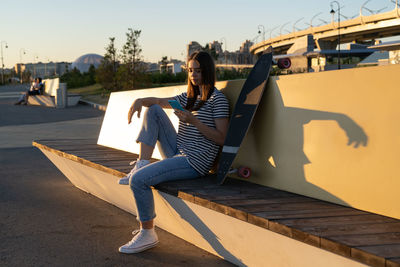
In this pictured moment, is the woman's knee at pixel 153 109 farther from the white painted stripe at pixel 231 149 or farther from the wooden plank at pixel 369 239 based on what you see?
the wooden plank at pixel 369 239

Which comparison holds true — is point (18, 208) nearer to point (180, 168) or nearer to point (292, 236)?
point (180, 168)

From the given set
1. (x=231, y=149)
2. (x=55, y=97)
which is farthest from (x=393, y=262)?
(x=55, y=97)

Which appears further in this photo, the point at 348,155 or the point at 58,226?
the point at 58,226

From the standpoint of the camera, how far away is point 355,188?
3018mm

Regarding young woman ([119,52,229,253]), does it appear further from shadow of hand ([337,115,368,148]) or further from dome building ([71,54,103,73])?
dome building ([71,54,103,73])

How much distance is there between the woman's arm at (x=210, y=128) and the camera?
3.93 metres

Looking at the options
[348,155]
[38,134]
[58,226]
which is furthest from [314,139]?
[38,134]

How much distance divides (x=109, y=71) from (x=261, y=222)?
35.1 meters

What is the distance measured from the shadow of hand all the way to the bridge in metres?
56.6

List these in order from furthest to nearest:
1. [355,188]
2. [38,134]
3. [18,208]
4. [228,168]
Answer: [38,134], [18,208], [228,168], [355,188]

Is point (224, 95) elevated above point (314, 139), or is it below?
above

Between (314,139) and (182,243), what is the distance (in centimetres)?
152

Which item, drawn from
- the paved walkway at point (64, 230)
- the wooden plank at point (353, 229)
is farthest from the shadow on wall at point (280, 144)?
the paved walkway at point (64, 230)

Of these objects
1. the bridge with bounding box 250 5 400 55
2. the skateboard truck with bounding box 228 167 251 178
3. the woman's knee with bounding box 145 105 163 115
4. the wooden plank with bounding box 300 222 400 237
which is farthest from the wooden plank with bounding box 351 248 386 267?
the bridge with bounding box 250 5 400 55
